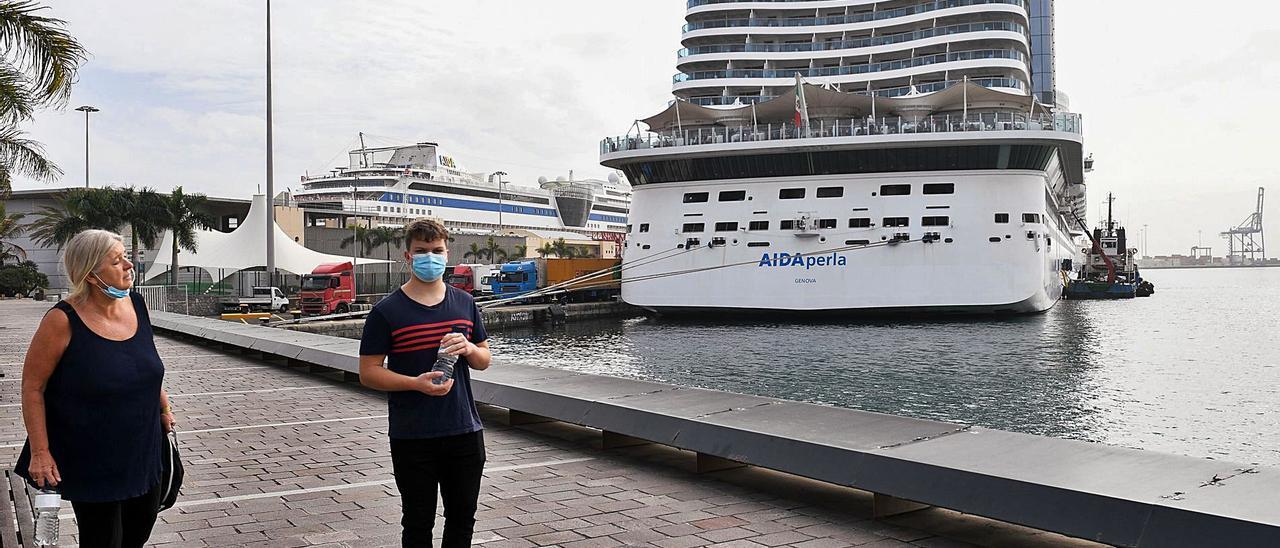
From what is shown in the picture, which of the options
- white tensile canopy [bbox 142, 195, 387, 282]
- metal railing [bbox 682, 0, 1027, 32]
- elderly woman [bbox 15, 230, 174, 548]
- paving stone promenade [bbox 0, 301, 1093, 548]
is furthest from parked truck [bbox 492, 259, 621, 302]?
elderly woman [bbox 15, 230, 174, 548]

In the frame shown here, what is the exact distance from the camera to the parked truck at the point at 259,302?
38.5 metres

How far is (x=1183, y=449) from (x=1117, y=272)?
7046cm

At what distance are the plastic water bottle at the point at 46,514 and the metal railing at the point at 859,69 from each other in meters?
47.2

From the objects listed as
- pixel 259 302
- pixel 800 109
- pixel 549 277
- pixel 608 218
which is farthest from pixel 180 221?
pixel 608 218

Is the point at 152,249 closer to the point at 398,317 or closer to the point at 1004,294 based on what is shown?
the point at 1004,294

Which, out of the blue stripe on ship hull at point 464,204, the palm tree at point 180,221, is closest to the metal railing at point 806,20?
the palm tree at point 180,221

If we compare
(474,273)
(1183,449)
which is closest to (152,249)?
(474,273)

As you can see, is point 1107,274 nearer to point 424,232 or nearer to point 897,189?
point 897,189

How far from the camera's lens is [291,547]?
5.30 m

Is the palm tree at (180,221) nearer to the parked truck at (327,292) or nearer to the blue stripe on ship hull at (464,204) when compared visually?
the parked truck at (327,292)

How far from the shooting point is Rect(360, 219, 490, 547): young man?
13.8 ft

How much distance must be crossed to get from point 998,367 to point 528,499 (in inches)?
765

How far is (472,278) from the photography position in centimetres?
5400

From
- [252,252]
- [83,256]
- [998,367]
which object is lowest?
Result: [998,367]
